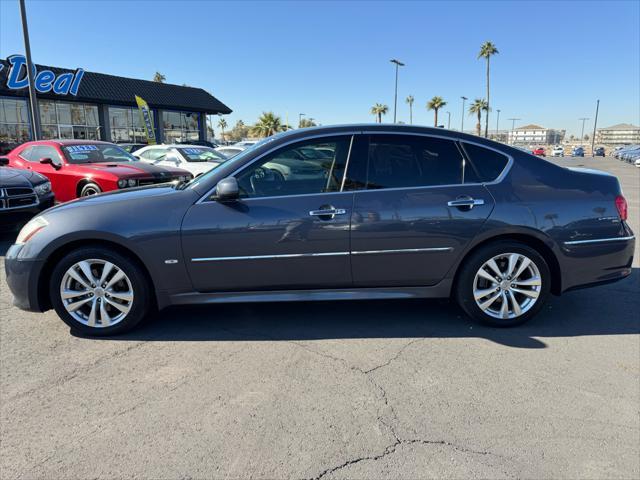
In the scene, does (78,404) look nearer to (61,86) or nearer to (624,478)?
(624,478)

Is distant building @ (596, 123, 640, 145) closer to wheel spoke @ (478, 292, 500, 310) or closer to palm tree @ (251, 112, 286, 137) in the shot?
palm tree @ (251, 112, 286, 137)

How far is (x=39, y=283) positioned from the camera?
12.1ft

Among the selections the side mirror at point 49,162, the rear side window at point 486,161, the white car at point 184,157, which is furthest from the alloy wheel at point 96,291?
the white car at point 184,157

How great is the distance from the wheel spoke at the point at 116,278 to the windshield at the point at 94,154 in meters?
6.57

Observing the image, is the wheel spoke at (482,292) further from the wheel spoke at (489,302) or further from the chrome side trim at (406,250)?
the chrome side trim at (406,250)

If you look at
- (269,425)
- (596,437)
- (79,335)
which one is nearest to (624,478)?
(596,437)

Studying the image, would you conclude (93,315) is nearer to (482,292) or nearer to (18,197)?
(482,292)

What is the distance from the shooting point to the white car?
12062mm

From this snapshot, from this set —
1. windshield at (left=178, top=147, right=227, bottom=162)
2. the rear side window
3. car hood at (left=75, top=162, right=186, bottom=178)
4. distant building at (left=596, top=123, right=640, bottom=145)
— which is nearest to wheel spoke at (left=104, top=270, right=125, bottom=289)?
the rear side window

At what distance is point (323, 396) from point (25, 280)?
2.60m

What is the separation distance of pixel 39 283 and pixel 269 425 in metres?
2.39

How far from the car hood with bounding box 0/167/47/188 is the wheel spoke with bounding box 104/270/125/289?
444cm

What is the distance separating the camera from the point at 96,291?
3703 mm

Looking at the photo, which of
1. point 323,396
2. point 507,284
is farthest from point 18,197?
point 507,284
